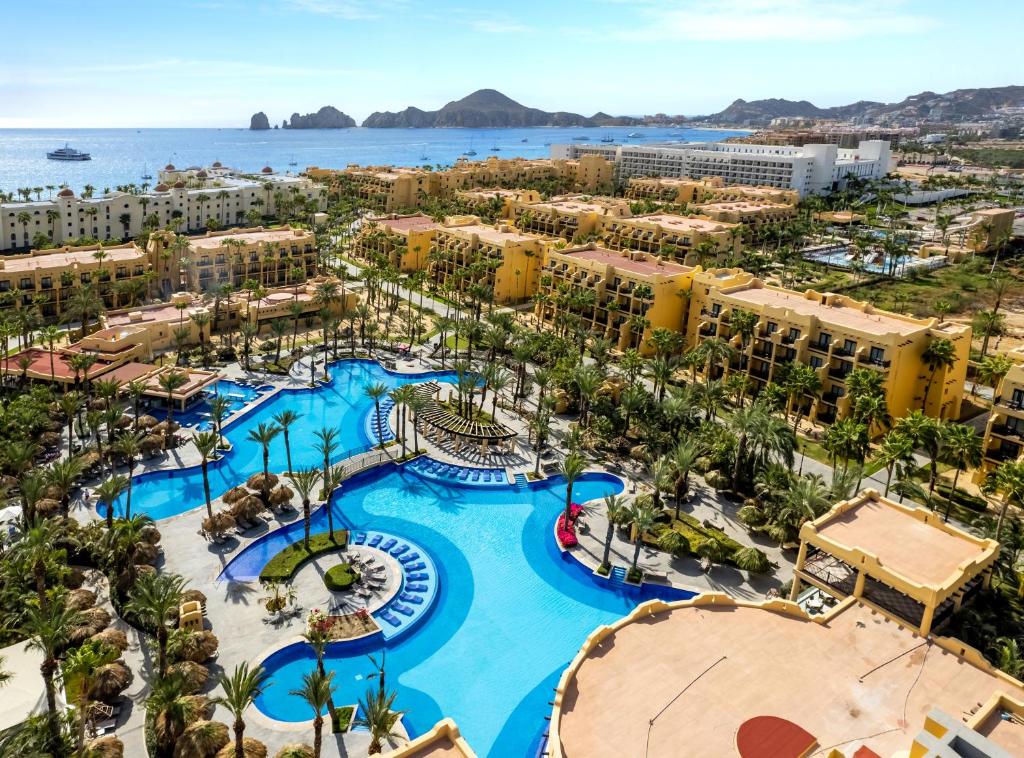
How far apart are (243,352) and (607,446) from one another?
1570 inches

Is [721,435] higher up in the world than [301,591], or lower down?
higher up

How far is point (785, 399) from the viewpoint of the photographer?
207 feet

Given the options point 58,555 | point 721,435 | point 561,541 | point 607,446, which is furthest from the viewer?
point 607,446

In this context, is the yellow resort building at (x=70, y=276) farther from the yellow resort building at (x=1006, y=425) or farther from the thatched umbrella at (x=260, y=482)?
the yellow resort building at (x=1006, y=425)

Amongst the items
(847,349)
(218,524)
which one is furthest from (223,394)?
(847,349)

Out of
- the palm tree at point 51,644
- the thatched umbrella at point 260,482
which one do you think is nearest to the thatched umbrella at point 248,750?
the palm tree at point 51,644

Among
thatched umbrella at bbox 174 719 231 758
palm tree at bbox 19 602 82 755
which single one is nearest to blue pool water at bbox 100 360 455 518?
palm tree at bbox 19 602 82 755

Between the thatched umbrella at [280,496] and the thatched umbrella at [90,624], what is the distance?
13.4 m

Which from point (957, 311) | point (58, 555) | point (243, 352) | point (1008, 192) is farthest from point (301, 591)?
point (1008, 192)

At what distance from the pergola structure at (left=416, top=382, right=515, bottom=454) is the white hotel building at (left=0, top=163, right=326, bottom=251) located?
78.9 m

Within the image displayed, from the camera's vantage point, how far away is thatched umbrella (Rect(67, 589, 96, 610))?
35.9 m

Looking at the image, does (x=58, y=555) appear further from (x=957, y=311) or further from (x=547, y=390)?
(x=957, y=311)

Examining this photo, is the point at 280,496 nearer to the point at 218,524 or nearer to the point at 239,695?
the point at 218,524

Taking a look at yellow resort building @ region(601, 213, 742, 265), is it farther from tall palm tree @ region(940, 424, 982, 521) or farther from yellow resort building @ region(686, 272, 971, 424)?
tall palm tree @ region(940, 424, 982, 521)
